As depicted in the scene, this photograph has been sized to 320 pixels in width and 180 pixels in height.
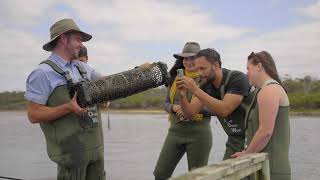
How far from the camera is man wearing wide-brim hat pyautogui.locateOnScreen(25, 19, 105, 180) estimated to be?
153 inches

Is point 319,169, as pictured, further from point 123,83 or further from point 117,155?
point 123,83

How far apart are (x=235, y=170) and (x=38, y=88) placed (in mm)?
1701

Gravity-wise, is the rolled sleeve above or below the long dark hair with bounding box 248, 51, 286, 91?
below

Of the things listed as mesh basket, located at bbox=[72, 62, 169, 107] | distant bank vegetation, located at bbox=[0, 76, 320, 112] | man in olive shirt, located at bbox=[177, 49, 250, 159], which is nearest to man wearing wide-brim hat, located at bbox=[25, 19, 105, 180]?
mesh basket, located at bbox=[72, 62, 169, 107]

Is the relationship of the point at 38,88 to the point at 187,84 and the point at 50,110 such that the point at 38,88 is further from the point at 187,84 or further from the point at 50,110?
the point at 187,84

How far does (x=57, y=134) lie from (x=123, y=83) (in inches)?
27.2

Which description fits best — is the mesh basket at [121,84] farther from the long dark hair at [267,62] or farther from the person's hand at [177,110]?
the person's hand at [177,110]

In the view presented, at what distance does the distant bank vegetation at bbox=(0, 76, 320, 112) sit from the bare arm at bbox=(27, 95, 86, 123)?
67.8 m

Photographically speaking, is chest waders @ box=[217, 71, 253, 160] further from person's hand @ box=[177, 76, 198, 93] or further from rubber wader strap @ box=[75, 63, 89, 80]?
rubber wader strap @ box=[75, 63, 89, 80]

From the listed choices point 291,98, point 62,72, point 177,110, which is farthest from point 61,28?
point 291,98

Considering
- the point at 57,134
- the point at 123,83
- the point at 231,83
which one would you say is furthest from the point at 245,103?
the point at 57,134

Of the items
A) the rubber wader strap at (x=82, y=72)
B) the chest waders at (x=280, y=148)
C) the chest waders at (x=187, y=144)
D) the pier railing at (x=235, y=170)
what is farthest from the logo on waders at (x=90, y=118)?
the chest waders at (x=187, y=144)

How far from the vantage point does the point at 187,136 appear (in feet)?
18.9

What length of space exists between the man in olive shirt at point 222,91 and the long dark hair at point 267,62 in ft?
2.13
